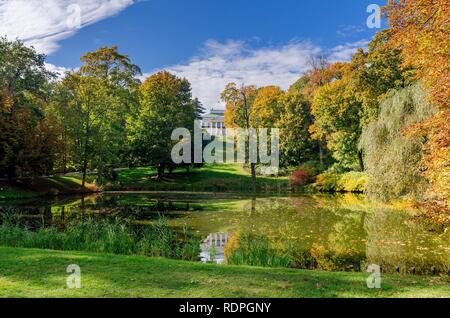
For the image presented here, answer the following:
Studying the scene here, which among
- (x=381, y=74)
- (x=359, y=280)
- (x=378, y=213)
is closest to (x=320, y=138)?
(x=381, y=74)

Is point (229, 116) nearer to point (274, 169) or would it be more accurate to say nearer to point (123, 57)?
point (274, 169)

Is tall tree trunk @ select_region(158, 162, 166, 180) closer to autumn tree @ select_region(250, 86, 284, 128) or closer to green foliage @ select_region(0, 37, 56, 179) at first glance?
green foliage @ select_region(0, 37, 56, 179)

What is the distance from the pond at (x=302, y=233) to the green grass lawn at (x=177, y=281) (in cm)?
180

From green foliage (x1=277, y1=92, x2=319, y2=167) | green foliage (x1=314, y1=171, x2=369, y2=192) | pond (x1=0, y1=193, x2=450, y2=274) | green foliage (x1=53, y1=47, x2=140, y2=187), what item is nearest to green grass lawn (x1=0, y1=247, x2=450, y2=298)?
pond (x1=0, y1=193, x2=450, y2=274)

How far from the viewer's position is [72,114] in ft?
96.5

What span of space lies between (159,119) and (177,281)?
96.0 ft

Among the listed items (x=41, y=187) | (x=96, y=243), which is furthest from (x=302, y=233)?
(x=41, y=187)

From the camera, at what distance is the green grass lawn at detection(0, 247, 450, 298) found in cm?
503

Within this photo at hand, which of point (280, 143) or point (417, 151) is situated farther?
point (280, 143)

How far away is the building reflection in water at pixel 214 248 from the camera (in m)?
8.55

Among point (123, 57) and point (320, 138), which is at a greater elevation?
point (123, 57)

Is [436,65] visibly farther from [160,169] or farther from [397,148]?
[160,169]

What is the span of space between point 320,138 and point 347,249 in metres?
24.9

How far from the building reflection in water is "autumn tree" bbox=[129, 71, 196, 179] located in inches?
873
